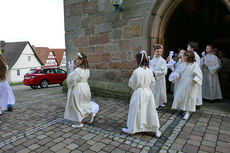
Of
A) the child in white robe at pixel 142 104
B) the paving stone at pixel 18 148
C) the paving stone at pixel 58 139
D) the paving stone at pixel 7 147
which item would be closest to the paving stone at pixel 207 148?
the child in white robe at pixel 142 104

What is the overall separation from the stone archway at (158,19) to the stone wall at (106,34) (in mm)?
135

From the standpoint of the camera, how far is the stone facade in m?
5.34

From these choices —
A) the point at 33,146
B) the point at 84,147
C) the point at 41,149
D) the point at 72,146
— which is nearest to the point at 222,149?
the point at 84,147

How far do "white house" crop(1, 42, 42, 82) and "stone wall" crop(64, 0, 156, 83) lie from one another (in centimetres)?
3354

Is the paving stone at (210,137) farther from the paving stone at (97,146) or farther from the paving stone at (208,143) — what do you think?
the paving stone at (97,146)

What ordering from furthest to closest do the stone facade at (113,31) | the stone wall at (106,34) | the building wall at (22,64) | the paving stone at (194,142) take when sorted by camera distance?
the building wall at (22,64), the stone wall at (106,34), the stone facade at (113,31), the paving stone at (194,142)

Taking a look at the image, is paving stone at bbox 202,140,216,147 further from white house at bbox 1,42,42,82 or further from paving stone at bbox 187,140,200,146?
white house at bbox 1,42,42,82

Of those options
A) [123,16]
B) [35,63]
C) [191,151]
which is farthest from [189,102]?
[35,63]

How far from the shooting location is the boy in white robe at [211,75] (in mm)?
5215

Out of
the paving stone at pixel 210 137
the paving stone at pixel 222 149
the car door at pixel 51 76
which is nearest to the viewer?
the paving stone at pixel 222 149

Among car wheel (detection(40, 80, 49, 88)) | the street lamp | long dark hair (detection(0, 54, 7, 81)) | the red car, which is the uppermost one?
the street lamp

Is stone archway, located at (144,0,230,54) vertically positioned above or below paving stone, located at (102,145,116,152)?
above

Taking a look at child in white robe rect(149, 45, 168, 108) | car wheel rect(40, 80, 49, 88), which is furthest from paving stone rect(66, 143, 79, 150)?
car wheel rect(40, 80, 49, 88)

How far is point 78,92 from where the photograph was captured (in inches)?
147
